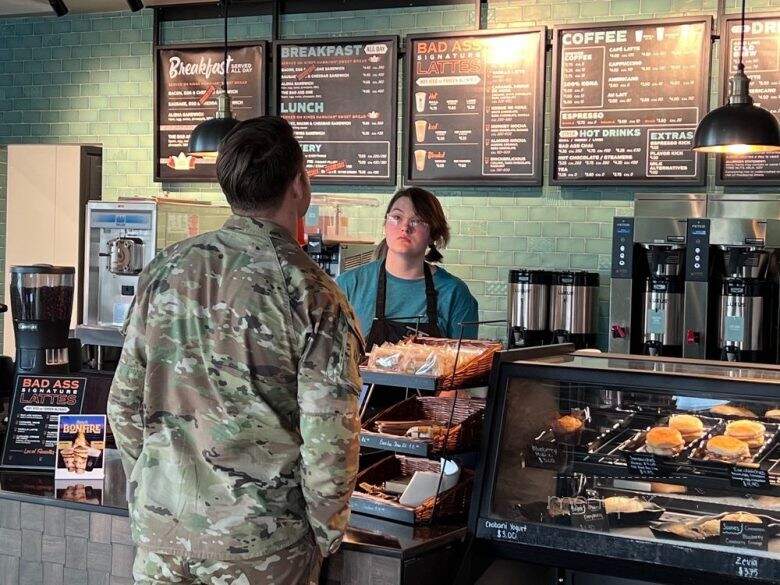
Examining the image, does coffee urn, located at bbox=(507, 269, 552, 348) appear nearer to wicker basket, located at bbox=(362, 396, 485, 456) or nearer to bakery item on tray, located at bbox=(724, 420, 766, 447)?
wicker basket, located at bbox=(362, 396, 485, 456)

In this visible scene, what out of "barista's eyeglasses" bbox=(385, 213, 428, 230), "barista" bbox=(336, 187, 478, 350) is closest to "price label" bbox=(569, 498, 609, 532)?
"barista" bbox=(336, 187, 478, 350)

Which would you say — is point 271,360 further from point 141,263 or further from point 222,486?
point 141,263

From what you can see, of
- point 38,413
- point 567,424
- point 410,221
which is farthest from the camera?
point 410,221

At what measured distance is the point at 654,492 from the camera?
2.38m

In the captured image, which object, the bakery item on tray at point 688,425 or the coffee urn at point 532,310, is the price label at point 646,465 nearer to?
the bakery item on tray at point 688,425

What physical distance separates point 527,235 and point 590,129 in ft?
2.32

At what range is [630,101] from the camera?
5.87 m

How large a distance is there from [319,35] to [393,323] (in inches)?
131

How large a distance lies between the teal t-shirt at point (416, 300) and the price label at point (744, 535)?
167 centimetres

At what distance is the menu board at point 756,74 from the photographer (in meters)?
5.56

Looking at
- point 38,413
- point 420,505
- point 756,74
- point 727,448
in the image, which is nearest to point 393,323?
point 38,413

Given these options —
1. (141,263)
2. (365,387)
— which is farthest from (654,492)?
(141,263)

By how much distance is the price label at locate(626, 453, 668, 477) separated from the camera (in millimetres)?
2334

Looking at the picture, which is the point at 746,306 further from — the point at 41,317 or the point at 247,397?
→ the point at 247,397
